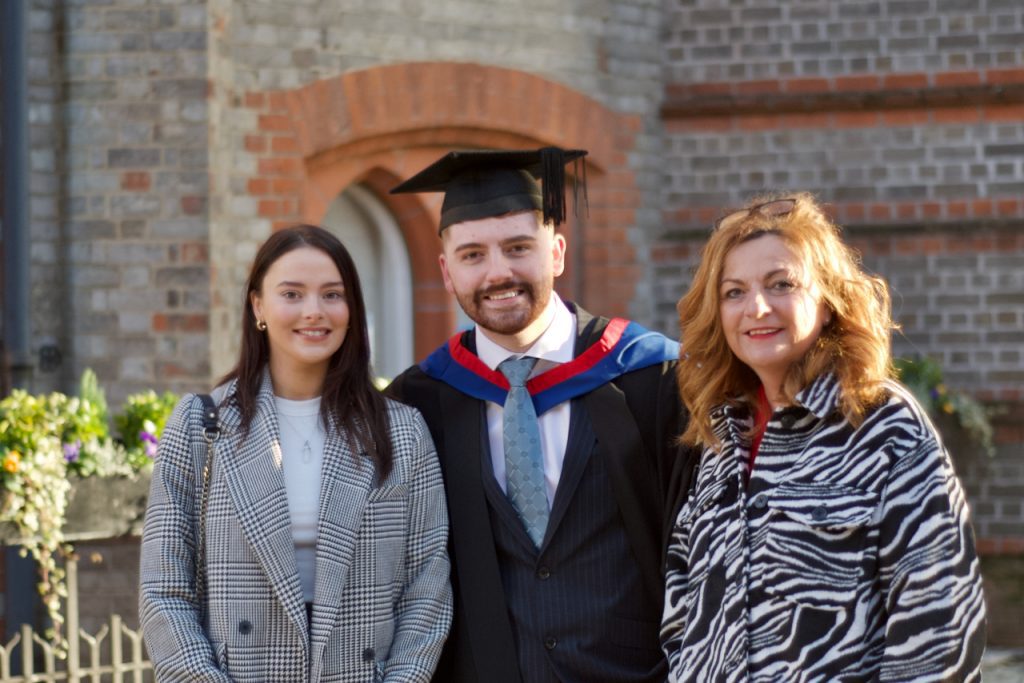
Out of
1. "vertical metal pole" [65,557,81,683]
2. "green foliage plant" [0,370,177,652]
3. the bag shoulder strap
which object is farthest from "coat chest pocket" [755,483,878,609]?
"green foliage plant" [0,370,177,652]

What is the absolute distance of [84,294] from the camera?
6824mm

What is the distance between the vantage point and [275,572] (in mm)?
3225

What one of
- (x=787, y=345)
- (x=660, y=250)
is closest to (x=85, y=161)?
(x=660, y=250)

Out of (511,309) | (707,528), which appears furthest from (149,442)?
(707,528)

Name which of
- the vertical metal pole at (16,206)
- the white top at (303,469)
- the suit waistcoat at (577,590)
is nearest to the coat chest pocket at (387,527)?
the white top at (303,469)

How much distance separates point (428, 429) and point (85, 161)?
12.3 ft

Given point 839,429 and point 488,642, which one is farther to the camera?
point 488,642

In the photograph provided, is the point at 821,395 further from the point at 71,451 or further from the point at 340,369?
the point at 71,451

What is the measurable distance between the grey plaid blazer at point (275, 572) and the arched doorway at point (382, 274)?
14.7 feet

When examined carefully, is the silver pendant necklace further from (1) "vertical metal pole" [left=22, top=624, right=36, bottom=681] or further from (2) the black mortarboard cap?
(1) "vertical metal pole" [left=22, top=624, right=36, bottom=681]

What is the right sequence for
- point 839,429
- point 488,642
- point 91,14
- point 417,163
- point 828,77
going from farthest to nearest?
point 828,77 < point 417,163 < point 91,14 < point 488,642 < point 839,429

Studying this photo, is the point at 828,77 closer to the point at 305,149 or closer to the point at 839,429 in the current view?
the point at 305,149

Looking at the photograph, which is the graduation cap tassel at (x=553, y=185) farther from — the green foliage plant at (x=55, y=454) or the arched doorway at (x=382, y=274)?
the arched doorway at (x=382, y=274)

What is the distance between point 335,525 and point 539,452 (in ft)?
1.91
